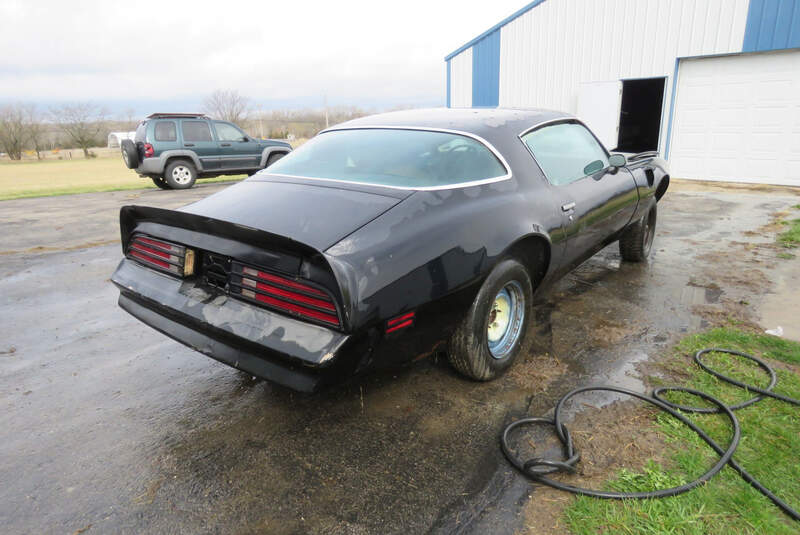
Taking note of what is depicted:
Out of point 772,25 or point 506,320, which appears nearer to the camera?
point 506,320

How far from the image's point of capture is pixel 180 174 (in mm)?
11977

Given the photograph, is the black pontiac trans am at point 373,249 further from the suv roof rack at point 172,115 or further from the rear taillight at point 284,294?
the suv roof rack at point 172,115

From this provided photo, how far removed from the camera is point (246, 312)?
208 centimetres

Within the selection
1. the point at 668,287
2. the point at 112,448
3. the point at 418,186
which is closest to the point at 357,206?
the point at 418,186

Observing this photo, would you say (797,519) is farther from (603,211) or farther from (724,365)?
(603,211)

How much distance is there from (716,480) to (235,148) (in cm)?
1284

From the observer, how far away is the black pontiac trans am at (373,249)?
1937 millimetres

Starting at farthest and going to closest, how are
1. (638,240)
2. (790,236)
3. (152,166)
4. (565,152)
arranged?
(152,166) < (790,236) < (638,240) < (565,152)

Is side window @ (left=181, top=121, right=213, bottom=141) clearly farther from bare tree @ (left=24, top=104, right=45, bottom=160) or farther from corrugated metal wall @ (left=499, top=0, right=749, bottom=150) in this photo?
bare tree @ (left=24, top=104, right=45, bottom=160)

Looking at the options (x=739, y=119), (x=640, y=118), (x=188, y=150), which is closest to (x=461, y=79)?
(x=640, y=118)

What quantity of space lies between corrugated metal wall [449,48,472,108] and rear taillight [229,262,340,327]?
13854 millimetres

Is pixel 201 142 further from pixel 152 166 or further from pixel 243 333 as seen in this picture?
pixel 243 333

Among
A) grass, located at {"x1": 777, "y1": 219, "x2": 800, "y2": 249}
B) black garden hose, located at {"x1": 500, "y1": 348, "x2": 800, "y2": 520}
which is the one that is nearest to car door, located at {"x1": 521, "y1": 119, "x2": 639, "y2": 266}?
black garden hose, located at {"x1": 500, "y1": 348, "x2": 800, "y2": 520}

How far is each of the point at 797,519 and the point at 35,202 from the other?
520 inches
